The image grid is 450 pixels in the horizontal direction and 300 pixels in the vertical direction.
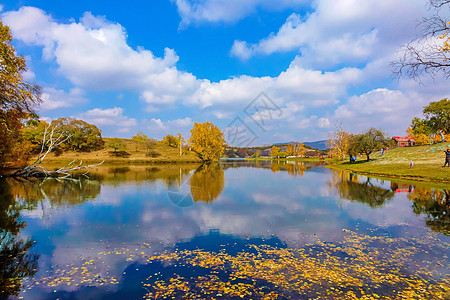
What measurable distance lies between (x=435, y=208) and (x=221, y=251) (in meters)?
18.2

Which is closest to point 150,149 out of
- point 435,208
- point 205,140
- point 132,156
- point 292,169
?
point 132,156

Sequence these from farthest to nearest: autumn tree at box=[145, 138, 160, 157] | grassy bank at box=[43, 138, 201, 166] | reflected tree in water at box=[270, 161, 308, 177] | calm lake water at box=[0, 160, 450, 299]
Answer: autumn tree at box=[145, 138, 160, 157] → grassy bank at box=[43, 138, 201, 166] → reflected tree in water at box=[270, 161, 308, 177] → calm lake water at box=[0, 160, 450, 299]

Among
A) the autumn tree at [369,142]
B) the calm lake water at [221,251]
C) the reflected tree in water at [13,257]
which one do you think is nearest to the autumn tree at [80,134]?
the calm lake water at [221,251]

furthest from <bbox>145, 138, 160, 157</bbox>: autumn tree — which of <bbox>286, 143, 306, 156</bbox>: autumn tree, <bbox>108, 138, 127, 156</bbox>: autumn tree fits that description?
<bbox>286, 143, 306, 156</bbox>: autumn tree

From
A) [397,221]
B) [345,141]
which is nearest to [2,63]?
[397,221]

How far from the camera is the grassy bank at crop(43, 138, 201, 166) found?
78.9 meters

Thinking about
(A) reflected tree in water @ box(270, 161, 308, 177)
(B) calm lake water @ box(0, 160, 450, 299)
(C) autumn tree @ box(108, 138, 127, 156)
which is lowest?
(A) reflected tree in water @ box(270, 161, 308, 177)

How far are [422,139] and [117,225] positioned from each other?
10955 centimetres

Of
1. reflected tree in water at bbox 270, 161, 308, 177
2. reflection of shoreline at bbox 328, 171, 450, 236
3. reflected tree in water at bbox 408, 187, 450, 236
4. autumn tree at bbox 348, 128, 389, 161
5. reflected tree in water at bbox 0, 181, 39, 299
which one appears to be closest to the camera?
reflected tree in water at bbox 0, 181, 39, 299

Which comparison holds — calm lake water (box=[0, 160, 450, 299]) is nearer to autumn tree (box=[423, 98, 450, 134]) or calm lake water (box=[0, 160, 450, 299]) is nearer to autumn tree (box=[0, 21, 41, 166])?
autumn tree (box=[0, 21, 41, 166])

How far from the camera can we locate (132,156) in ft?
292

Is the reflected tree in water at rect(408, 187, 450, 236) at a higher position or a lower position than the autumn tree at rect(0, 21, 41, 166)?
lower

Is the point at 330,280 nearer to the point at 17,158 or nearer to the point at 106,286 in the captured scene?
the point at 106,286

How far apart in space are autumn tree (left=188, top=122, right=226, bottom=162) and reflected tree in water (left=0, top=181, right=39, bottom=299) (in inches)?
2876
